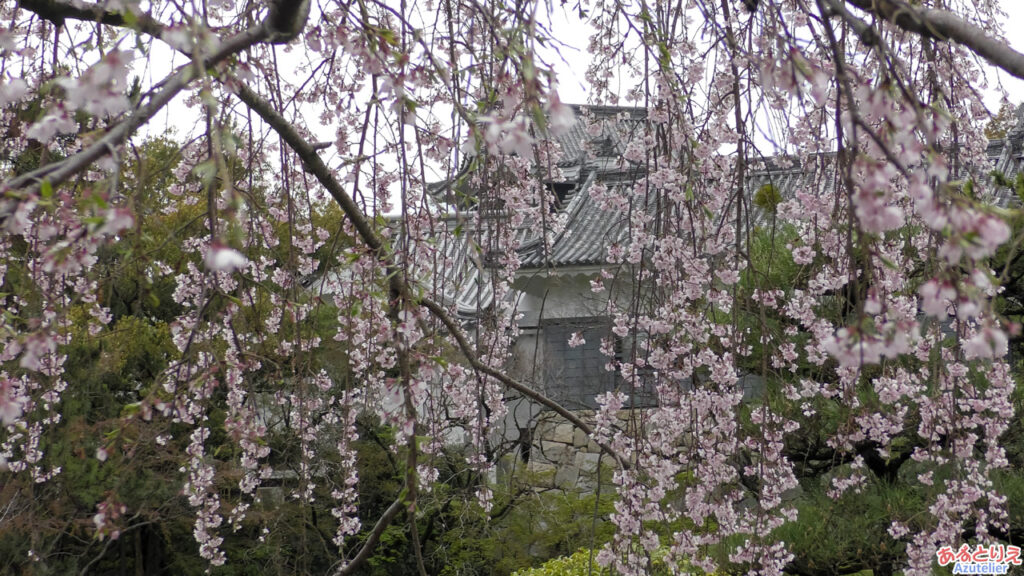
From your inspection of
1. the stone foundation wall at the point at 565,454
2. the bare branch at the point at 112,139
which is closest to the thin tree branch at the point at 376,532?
the bare branch at the point at 112,139

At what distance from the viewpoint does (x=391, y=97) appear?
1647 millimetres

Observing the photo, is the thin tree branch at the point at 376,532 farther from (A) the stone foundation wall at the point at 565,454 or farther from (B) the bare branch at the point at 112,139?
(A) the stone foundation wall at the point at 565,454

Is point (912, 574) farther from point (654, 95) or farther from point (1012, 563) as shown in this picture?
point (654, 95)

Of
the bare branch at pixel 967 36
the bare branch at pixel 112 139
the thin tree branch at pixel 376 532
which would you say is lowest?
the thin tree branch at pixel 376 532

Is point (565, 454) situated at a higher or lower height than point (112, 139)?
lower

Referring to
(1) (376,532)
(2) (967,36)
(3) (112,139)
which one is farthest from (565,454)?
(3) (112,139)

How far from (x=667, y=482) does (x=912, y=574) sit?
97cm

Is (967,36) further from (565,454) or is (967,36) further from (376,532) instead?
(565,454)

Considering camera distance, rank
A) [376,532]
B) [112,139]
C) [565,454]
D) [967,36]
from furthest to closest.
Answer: [565,454]
[376,532]
[967,36]
[112,139]

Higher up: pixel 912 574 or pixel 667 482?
pixel 667 482

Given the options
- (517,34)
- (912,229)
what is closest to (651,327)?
(517,34)

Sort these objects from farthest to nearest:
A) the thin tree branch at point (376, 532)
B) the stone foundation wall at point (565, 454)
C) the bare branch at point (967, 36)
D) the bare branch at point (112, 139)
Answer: the stone foundation wall at point (565, 454) → the thin tree branch at point (376, 532) → the bare branch at point (967, 36) → the bare branch at point (112, 139)

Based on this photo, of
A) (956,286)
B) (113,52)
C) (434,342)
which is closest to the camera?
(956,286)

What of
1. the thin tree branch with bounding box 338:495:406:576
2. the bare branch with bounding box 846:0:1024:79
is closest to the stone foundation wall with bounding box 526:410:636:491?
the thin tree branch with bounding box 338:495:406:576
